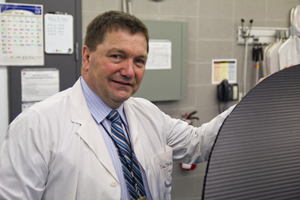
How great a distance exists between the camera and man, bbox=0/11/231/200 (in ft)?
2.77

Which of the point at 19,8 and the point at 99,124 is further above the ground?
the point at 19,8

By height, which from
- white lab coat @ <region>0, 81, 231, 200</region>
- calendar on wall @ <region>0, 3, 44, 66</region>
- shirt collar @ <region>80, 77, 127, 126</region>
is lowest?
white lab coat @ <region>0, 81, 231, 200</region>

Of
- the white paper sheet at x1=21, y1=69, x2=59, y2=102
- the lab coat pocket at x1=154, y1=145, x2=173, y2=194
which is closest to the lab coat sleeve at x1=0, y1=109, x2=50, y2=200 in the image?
the lab coat pocket at x1=154, y1=145, x2=173, y2=194

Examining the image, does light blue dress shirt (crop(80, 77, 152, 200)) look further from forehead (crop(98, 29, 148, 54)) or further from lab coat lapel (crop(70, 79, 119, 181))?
forehead (crop(98, 29, 148, 54))

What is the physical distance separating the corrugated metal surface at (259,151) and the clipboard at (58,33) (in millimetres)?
1829

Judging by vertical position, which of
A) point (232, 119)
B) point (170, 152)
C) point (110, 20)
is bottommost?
point (170, 152)

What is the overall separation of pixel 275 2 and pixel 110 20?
220cm

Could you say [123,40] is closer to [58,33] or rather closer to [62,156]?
[62,156]

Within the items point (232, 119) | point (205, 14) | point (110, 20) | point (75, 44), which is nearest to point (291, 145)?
point (232, 119)

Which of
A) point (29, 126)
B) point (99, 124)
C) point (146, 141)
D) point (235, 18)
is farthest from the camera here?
point (235, 18)

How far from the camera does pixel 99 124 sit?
40.1 inches

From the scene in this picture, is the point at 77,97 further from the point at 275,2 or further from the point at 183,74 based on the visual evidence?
the point at 275,2

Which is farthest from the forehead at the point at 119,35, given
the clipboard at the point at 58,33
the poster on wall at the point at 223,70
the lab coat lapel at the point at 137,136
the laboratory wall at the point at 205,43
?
the poster on wall at the point at 223,70

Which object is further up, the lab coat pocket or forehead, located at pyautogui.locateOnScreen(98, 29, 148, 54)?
forehead, located at pyautogui.locateOnScreen(98, 29, 148, 54)
